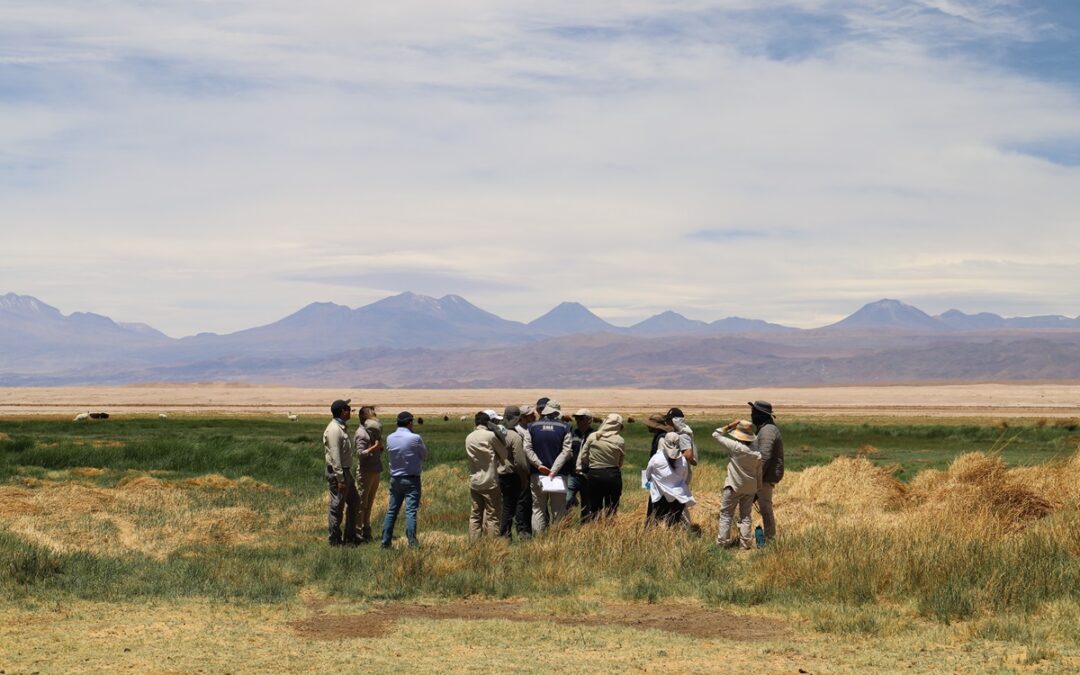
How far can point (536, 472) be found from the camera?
16656mm

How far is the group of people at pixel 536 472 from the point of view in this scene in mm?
16203

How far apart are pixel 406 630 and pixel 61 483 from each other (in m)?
16.8

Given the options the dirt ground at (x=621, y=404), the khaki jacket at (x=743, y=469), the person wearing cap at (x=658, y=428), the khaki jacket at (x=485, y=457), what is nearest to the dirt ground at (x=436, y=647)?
the khaki jacket at (x=743, y=469)

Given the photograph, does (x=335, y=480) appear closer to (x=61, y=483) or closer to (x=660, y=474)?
(x=660, y=474)

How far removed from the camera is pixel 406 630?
1145cm

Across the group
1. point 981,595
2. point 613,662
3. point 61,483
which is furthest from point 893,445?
point 613,662

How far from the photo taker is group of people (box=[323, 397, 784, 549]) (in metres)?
16.2

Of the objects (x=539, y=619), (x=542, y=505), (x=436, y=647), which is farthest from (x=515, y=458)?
(x=436, y=647)

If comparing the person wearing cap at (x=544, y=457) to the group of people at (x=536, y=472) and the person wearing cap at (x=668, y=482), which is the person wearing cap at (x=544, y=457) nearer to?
the group of people at (x=536, y=472)

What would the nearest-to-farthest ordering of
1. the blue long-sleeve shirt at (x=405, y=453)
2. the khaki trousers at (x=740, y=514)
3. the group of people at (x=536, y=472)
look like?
the khaki trousers at (x=740, y=514) < the group of people at (x=536, y=472) < the blue long-sleeve shirt at (x=405, y=453)

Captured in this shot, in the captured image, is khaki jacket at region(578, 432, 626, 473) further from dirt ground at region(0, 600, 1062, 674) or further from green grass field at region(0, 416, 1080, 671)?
dirt ground at region(0, 600, 1062, 674)

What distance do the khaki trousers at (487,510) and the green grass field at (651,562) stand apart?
0.79 metres

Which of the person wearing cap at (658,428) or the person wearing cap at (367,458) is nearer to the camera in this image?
the person wearing cap at (658,428)

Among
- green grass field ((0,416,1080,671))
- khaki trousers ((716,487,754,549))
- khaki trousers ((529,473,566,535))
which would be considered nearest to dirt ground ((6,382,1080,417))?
Result: green grass field ((0,416,1080,671))
